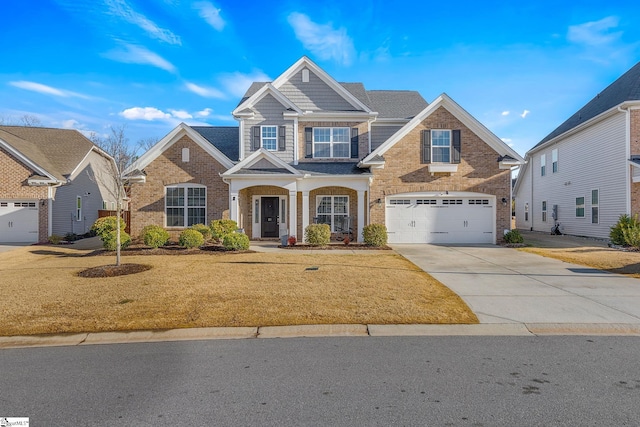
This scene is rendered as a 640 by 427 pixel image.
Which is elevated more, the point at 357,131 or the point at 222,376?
the point at 357,131

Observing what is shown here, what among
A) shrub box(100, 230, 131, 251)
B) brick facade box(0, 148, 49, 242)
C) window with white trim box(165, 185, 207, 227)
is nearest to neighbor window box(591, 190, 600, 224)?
window with white trim box(165, 185, 207, 227)

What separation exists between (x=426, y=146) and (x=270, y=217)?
846cm

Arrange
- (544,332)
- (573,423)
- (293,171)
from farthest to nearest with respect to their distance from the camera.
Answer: (293,171), (544,332), (573,423)

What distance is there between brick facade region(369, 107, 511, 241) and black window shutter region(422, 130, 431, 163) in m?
0.19

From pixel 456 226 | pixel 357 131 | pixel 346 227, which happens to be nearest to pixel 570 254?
pixel 456 226

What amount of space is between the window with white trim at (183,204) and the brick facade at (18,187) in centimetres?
720

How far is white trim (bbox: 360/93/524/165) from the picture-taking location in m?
16.9

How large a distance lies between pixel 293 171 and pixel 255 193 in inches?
→ 126

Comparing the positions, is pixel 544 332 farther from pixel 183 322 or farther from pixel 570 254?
pixel 570 254

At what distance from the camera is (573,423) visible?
315 cm

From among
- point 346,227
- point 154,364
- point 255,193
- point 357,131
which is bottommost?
point 154,364

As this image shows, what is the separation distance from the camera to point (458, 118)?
56.3 feet

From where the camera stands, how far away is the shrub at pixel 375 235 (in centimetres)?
1569

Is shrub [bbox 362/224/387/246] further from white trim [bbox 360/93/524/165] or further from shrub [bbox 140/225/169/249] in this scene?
shrub [bbox 140/225/169/249]
